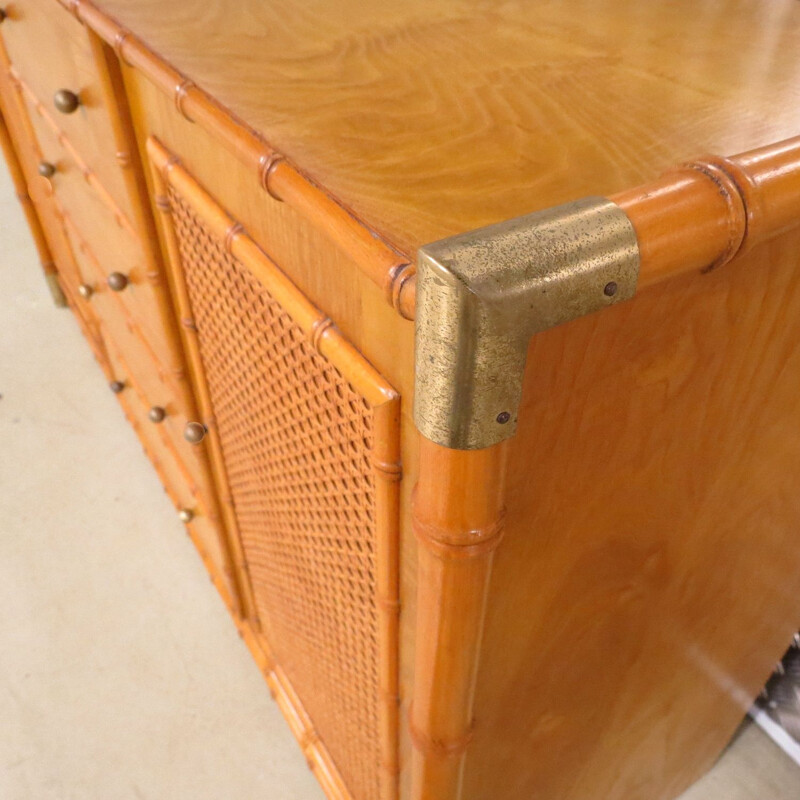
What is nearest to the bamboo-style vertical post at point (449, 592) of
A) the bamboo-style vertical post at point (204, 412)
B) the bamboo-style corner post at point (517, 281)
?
the bamboo-style corner post at point (517, 281)

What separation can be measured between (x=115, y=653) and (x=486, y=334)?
142 centimetres

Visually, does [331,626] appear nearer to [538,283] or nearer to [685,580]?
[685,580]

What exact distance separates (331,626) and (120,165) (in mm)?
616

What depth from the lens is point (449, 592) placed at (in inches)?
18.9

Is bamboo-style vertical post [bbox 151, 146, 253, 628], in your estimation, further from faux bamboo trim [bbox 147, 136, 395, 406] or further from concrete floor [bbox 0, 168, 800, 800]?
concrete floor [bbox 0, 168, 800, 800]

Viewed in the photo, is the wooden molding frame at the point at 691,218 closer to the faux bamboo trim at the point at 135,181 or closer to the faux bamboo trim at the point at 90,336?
the faux bamboo trim at the point at 135,181

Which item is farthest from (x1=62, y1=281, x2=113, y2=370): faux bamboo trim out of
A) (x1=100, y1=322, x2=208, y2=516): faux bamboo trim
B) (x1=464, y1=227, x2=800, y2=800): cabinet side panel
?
(x1=464, y1=227, x2=800, y2=800): cabinet side panel

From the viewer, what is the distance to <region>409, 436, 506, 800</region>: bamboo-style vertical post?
41 cm

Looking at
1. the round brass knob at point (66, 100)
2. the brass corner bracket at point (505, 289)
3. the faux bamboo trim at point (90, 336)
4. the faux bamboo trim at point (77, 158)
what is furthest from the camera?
the faux bamboo trim at point (90, 336)

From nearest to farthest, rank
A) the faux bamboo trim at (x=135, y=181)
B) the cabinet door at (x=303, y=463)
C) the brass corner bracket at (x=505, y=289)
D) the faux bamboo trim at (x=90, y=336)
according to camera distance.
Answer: the brass corner bracket at (x=505, y=289)
the cabinet door at (x=303, y=463)
the faux bamboo trim at (x=135, y=181)
the faux bamboo trim at (x=90, y=336)

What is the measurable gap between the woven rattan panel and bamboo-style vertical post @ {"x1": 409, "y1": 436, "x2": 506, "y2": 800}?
0.40 feet

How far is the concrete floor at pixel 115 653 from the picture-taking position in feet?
4.30

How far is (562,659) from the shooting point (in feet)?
2.23

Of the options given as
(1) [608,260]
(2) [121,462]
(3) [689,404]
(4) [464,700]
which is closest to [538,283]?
(1) [608,260]
